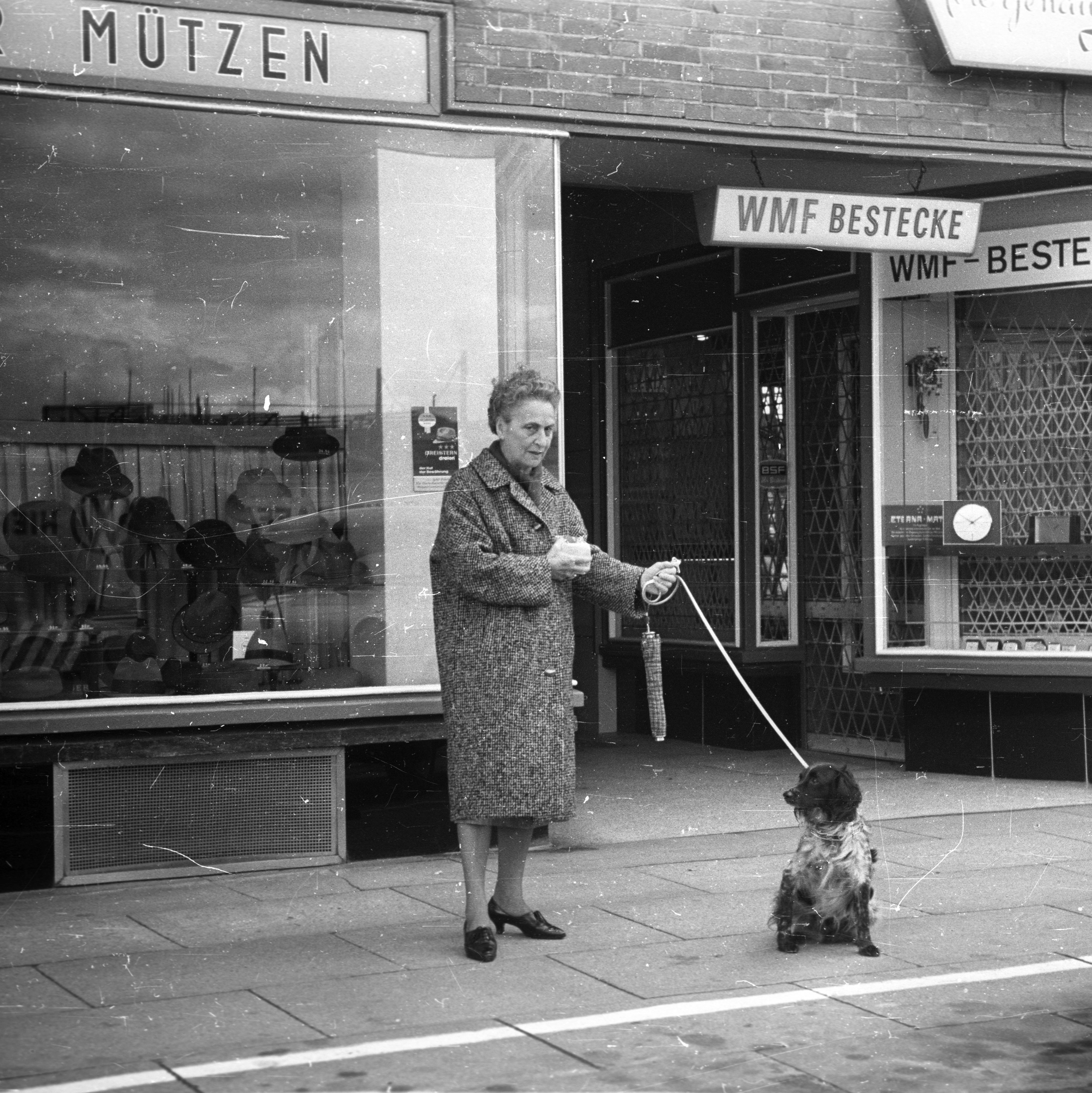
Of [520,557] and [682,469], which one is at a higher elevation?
[682,469]

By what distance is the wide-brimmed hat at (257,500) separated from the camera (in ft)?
25.2

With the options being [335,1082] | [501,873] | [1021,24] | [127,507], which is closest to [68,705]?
[127,507]

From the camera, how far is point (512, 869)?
5906 millimetres

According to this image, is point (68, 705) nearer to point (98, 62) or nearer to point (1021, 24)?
point (98, 62)

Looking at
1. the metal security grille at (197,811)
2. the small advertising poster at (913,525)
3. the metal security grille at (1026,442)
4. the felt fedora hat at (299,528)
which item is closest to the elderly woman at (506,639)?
the metal security grille at (197,811)

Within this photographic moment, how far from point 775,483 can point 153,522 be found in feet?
15.1

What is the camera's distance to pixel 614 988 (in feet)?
17.1

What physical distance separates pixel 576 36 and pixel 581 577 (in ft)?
10.1

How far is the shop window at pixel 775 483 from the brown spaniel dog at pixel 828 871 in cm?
507

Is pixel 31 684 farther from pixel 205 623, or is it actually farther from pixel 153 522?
pixel 153 522

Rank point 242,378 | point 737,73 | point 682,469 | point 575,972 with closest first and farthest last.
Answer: point 575,972 → point 242,378 → point 737,73 → point 682,469

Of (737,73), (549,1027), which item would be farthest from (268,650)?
(737,73)

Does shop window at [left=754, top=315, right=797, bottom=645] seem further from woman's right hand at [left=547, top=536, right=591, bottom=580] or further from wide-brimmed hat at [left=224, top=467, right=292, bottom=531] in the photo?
woman's right hand at [left=547, top=536, right=591, bottom=580]

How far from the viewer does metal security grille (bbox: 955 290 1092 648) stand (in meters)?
9.58
